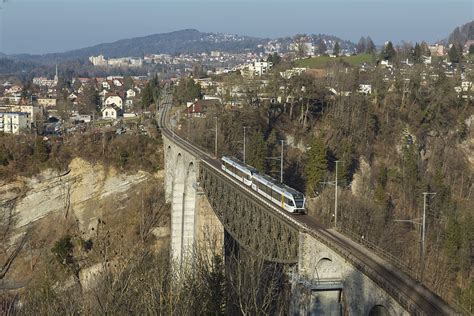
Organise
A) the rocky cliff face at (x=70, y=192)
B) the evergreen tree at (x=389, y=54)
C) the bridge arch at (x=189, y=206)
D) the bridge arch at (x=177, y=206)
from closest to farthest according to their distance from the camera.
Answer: the bridge arch at (x=189, y=206), the bridge arch at (x=177, y=206), the rocky cliff face at (x=70, y=192), the evergreen tree at (x=389, y=54)

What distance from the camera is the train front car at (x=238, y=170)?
33.6 m

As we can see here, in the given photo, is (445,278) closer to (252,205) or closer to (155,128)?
(252,205)

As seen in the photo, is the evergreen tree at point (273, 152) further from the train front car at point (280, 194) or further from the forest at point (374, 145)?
the train front car at point (280, 194)

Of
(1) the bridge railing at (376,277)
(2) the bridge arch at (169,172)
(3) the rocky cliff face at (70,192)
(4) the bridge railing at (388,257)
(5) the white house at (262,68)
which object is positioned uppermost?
(5) the white house at (262,68)

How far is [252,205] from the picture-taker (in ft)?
92.2

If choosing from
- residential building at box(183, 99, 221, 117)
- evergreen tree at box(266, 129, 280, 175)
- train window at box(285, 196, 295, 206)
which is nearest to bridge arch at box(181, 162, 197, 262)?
evergreen tree at box(266, 129, 280, 175)

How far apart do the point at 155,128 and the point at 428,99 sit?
2969 centimetres

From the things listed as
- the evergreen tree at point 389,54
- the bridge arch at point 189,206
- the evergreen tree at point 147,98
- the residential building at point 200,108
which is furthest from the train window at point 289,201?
the evergreen tree at point 389,54

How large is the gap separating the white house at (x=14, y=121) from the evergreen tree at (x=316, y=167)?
125 ft

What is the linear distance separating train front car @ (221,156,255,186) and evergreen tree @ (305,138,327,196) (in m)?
16.3

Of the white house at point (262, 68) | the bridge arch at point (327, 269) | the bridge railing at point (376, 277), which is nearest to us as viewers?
the bridge railing at point (376, 277)

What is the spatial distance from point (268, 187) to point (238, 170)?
204 inches

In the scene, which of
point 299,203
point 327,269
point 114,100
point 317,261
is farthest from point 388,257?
point 114,100

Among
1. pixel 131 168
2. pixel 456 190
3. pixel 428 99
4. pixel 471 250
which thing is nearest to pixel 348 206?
pixel 471 250
